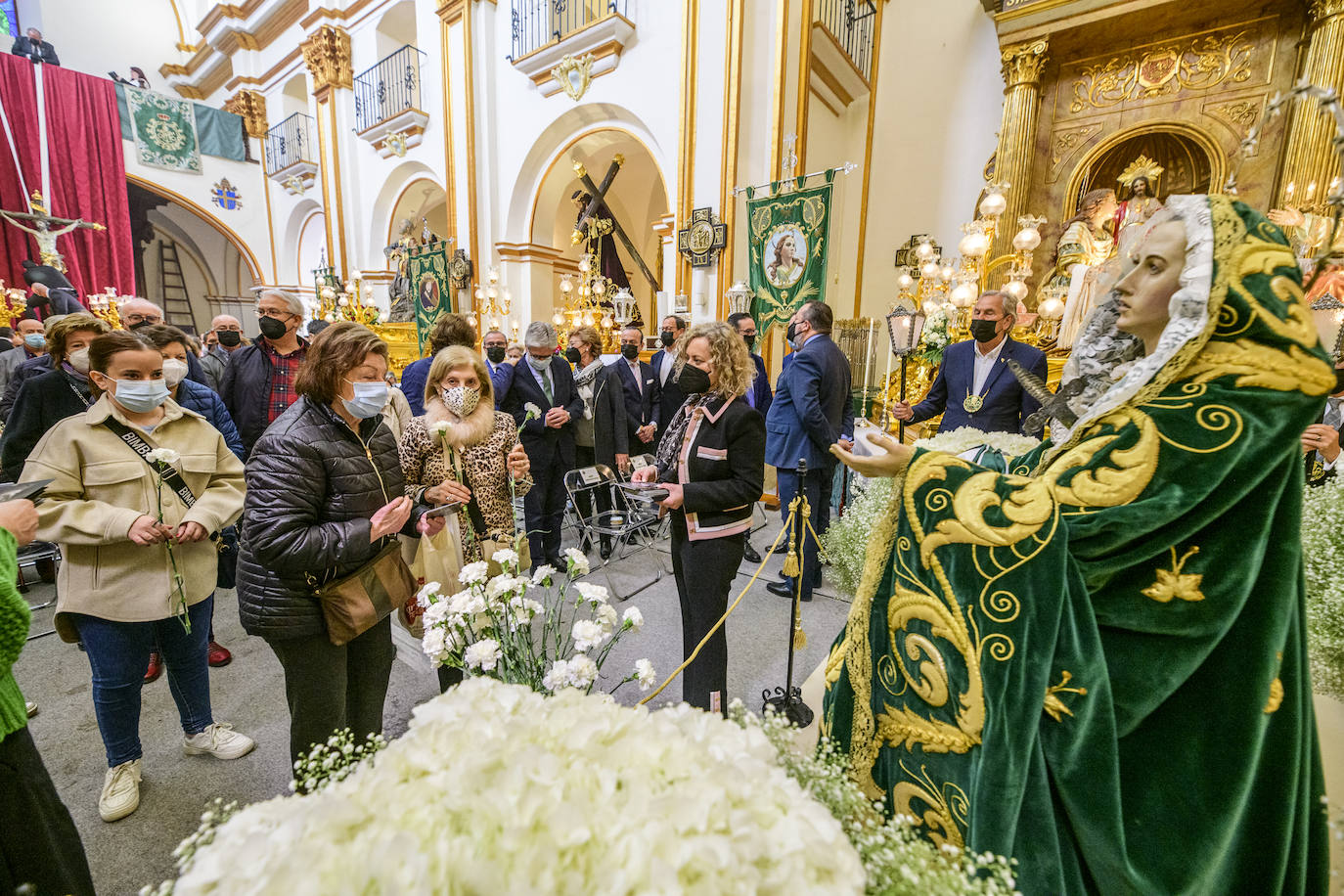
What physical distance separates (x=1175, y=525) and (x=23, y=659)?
5196 mm

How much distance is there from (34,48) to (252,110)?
3979 millimetres

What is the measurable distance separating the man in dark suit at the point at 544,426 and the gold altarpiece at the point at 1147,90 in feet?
21.8

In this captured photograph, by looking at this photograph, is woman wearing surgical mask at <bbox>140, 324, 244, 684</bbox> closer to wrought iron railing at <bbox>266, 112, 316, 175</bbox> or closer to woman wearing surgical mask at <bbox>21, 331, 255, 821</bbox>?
woman wearing surgical mask at <bbox>21, 331, 255, 821</bbox>

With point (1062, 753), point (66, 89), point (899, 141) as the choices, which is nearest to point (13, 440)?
point (1062, 753)

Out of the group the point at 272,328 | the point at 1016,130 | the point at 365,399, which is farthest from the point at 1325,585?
the point at 1016,130

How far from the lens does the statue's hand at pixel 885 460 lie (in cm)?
120

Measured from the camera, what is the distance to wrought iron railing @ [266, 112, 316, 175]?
535 inches

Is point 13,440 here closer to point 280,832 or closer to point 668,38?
point 280,832

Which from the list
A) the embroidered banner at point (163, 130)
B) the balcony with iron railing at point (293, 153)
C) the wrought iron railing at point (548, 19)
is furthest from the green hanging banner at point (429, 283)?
the embroidered banner at point (163, 130)

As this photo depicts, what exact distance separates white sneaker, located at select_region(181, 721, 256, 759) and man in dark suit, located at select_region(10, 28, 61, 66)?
18.7 metres

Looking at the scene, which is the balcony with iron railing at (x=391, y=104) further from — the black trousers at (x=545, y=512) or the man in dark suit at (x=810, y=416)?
the man in dark suit at (x=810, y=416)

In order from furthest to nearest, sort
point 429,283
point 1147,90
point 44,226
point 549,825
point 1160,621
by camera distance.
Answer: point 44,226
point 429,283
point 1147,90
point 1160,621
point 549,825

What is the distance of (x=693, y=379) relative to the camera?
2133mm

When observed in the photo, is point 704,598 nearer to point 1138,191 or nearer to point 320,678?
point 320,678
